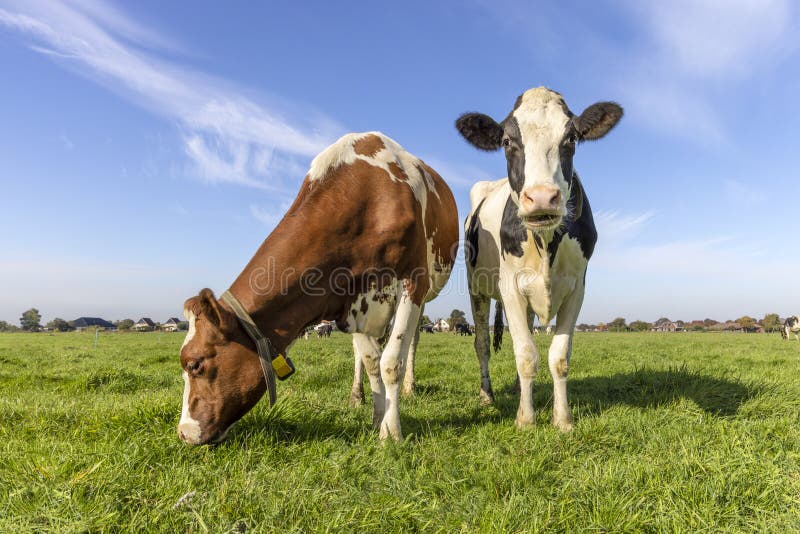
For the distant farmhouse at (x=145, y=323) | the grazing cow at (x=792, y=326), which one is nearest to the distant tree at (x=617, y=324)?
the grazing cow at (x=792, y=326)

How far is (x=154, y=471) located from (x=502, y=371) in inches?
291

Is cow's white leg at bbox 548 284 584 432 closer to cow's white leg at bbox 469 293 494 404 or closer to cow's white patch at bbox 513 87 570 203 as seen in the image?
cow's white patch at bbox 513 87 570 203

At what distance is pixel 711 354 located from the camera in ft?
43.1

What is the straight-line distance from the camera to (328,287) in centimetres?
411

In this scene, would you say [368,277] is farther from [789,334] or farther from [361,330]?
[789,334]

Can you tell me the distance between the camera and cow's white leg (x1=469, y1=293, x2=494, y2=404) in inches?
263

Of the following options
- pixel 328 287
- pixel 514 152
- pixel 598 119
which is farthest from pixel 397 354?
pixel 598 119

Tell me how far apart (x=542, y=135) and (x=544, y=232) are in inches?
37.2

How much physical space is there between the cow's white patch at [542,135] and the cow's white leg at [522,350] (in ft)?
4.40

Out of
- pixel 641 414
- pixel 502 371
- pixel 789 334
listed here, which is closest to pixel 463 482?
pixel 641 414

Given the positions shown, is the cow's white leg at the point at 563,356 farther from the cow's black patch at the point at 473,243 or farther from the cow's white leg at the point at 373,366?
the cow's black patch at the point at 473,243

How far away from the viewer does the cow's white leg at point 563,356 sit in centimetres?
471

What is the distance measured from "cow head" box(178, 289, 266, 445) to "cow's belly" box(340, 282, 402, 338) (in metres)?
0.97

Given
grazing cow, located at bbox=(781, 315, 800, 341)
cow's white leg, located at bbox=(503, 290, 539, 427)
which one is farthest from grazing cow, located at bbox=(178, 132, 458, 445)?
grazing cow, located at bbox=(781, 315, 800, 341)
